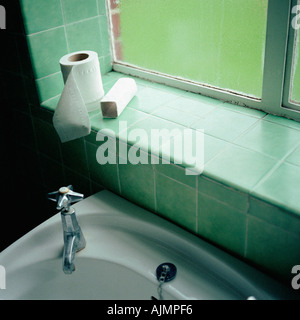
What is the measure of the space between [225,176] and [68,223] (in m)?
0.40

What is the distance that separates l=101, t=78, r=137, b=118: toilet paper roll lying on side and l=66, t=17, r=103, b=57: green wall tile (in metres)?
0.18

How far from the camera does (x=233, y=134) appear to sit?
0.98 m

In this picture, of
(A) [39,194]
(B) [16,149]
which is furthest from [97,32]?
(A) [39,194]

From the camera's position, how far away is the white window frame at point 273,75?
0.92 metres

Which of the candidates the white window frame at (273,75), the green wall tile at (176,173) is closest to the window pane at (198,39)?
the white window frame at (273,75)

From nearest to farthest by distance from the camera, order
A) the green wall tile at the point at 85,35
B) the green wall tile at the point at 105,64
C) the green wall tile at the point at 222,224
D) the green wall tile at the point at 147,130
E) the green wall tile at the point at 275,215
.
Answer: the green wall tile at the point at 275,215, the green wall tile at the point at 222,224, the green wall tile at the point at 147,130, the green wall tile at the point at 85,35, the green wall tile at the point at 105,64

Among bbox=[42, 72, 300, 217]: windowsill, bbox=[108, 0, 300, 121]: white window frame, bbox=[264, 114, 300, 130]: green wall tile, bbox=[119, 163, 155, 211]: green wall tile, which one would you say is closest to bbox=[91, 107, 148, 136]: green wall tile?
bbox=[42, 72, 300, 217]: windowsill

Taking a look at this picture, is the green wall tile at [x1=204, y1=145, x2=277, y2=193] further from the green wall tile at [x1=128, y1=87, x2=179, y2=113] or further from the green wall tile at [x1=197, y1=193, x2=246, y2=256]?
the green wall tile at [x1=128, y1=87, x2=179, y2=113]

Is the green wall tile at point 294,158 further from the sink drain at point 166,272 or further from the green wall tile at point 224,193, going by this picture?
the sink drain at point 166,272

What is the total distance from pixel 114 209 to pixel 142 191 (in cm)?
10

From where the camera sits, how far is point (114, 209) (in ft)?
3.51

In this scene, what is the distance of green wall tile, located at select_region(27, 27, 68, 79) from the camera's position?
43.3 inches

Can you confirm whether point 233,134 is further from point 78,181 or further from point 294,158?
point 78,181

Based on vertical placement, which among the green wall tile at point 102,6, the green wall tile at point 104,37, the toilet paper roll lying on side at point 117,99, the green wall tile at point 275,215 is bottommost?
the green wall tile at point 275,215
